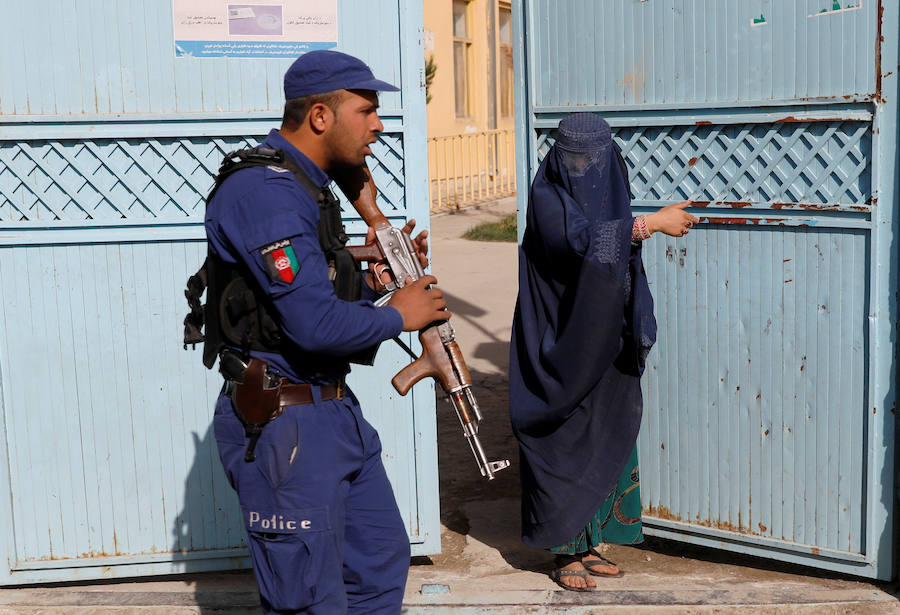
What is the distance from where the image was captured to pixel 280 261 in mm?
2525

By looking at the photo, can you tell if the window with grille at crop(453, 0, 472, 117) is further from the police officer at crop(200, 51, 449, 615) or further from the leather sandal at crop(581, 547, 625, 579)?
the police officer at crop(200, 51, 449, 615)

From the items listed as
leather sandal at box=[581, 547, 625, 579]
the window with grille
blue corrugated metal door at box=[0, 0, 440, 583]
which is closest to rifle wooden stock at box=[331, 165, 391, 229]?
blue corrugated metal door at box=[0, 0, 440, 583]

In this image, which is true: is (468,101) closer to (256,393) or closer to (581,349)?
(581,349)

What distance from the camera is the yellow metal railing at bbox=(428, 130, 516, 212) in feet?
55.1

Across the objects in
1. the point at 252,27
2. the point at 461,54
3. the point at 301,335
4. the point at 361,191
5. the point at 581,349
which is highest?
Result: the point at 461,54

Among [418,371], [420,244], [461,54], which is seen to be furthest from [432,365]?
[461,54]

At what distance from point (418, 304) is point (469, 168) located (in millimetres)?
15190

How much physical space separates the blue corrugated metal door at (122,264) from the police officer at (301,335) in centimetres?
130

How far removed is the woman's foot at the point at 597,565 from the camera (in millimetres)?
4152

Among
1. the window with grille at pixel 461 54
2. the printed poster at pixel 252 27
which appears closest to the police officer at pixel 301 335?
the printed poster at pixel 252 27

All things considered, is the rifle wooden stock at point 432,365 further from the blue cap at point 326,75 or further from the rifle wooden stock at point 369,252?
the blue cap at point 326,75

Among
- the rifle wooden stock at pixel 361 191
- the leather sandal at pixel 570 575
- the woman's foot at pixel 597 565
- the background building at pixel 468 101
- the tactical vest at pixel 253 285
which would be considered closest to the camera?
the tactical vest at pixel 253 285

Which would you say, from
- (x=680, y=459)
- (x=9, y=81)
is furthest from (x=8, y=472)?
(x=680, y=459)

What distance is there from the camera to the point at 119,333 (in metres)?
4.05
